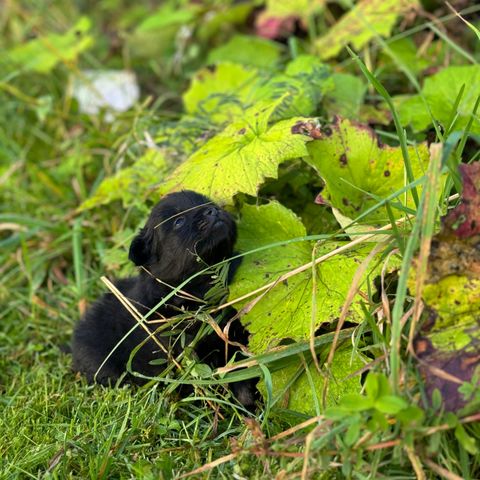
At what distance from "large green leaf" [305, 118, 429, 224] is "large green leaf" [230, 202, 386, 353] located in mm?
300

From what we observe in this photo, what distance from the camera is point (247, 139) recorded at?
3285 millimetres

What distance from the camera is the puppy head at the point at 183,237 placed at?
2926 mm

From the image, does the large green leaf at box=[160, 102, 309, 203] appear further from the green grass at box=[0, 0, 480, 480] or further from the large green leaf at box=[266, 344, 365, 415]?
the large green leaf at box=[266, 344, 365, 415]

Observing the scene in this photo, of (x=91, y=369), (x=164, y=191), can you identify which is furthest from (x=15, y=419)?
(x=164, y=191)

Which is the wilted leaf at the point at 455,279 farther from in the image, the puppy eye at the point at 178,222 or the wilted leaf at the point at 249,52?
the wilted leaf at the point at 249,52

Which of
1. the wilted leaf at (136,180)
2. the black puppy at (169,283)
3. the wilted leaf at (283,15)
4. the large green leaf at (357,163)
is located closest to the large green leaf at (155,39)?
the wilted leaf at (283,15)

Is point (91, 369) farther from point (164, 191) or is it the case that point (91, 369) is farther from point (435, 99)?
point (435, 99)

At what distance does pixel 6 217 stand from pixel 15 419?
1701mm

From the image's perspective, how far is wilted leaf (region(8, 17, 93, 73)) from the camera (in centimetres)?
500

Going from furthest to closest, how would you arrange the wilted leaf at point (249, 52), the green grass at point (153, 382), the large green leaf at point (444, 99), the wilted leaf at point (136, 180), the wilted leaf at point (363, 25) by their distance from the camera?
the wilted leaf at point (249, 52)
the wilted leaf at point (363, 25)
the wilted leaf at point (136, 180)
the large green leaf at point (444, 99)
the green grass at point (153, 382)

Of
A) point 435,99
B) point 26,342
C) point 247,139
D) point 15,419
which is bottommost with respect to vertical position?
point 26,342

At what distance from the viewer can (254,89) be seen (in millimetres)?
3980

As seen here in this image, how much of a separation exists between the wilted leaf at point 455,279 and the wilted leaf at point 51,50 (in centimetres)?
337

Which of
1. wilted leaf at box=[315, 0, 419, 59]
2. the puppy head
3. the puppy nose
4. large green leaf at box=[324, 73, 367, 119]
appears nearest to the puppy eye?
the puppy head
